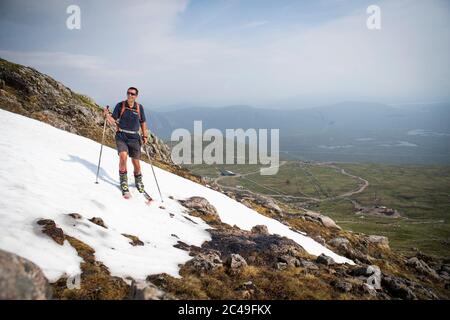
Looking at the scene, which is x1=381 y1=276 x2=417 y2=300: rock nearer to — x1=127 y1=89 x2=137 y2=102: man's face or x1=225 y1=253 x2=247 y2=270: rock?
x1=225 y1=253 x2=247 y2=270: rock

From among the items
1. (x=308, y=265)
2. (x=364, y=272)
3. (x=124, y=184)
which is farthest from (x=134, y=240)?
(x=364, y=272)

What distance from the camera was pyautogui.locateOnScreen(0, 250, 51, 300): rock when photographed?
6.46 meters

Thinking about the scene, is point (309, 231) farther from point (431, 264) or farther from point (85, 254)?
point (85, 254)

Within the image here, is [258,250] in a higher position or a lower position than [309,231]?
higher

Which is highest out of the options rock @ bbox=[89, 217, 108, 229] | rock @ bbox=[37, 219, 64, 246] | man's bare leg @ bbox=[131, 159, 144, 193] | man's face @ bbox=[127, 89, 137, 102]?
man's face @ bbox=[127, 89, 137, 102]

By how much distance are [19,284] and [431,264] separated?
46.6 meters

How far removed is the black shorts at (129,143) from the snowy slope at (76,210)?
2.57 meters

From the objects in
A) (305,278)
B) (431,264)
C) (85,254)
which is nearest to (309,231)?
(431,264)

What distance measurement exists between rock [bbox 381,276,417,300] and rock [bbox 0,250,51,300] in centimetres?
1467

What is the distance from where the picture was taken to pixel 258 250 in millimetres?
17609

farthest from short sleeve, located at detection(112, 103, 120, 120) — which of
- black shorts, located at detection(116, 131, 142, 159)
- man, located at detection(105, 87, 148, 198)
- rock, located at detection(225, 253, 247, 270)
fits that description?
rock, located at detection(225, 253, 247, 270)

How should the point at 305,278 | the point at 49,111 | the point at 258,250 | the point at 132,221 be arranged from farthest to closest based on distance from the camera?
the point at 49,111 → the point at 258,250 → the point at 132,221 → the point at 305,278

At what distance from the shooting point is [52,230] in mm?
12031
